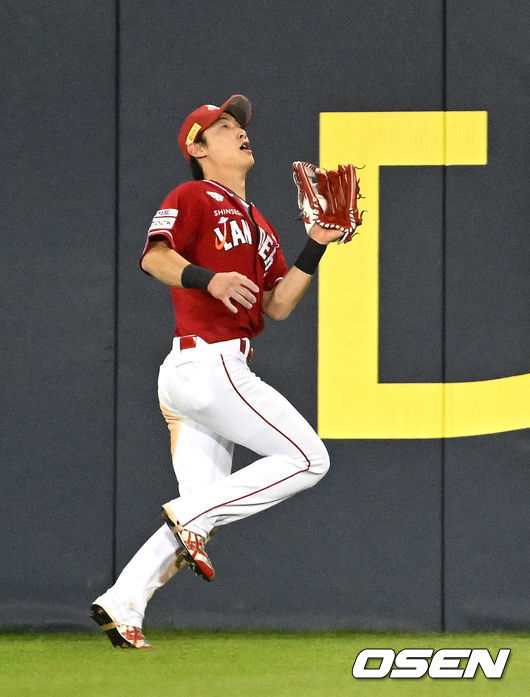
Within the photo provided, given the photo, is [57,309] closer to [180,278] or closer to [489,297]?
[180,278]

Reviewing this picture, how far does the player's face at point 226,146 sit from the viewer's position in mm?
3904

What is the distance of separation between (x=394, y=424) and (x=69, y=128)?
5.75 ft

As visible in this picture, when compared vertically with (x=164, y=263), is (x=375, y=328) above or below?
below

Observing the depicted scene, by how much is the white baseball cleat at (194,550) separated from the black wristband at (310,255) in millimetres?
934

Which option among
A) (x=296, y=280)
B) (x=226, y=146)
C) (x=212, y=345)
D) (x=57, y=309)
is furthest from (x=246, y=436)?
(x=57, y=309)

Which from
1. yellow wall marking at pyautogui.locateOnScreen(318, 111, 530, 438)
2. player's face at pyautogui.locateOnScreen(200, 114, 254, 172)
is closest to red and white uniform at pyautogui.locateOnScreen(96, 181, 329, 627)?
player's face at pyautogui.locateOnScreen(200, 114, 254, 172)

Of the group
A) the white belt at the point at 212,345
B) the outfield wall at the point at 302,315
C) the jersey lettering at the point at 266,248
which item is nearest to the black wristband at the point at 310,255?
the jersey lettering at the point at 266,248

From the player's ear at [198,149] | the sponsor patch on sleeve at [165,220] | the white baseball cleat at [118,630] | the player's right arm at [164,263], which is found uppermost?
the player's ear at [198,149]

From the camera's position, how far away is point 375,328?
14.8ft

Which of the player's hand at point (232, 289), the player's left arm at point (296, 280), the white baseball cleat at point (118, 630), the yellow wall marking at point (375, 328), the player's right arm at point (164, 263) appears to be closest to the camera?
the player's hand at point (232, 289)

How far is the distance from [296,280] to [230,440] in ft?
1.89

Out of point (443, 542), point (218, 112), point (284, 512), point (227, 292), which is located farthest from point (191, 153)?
point (443, 542)

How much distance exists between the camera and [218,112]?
154 inches

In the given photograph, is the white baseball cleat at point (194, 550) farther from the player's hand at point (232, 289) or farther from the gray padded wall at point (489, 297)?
the gray padded wall at point (489, 297)
